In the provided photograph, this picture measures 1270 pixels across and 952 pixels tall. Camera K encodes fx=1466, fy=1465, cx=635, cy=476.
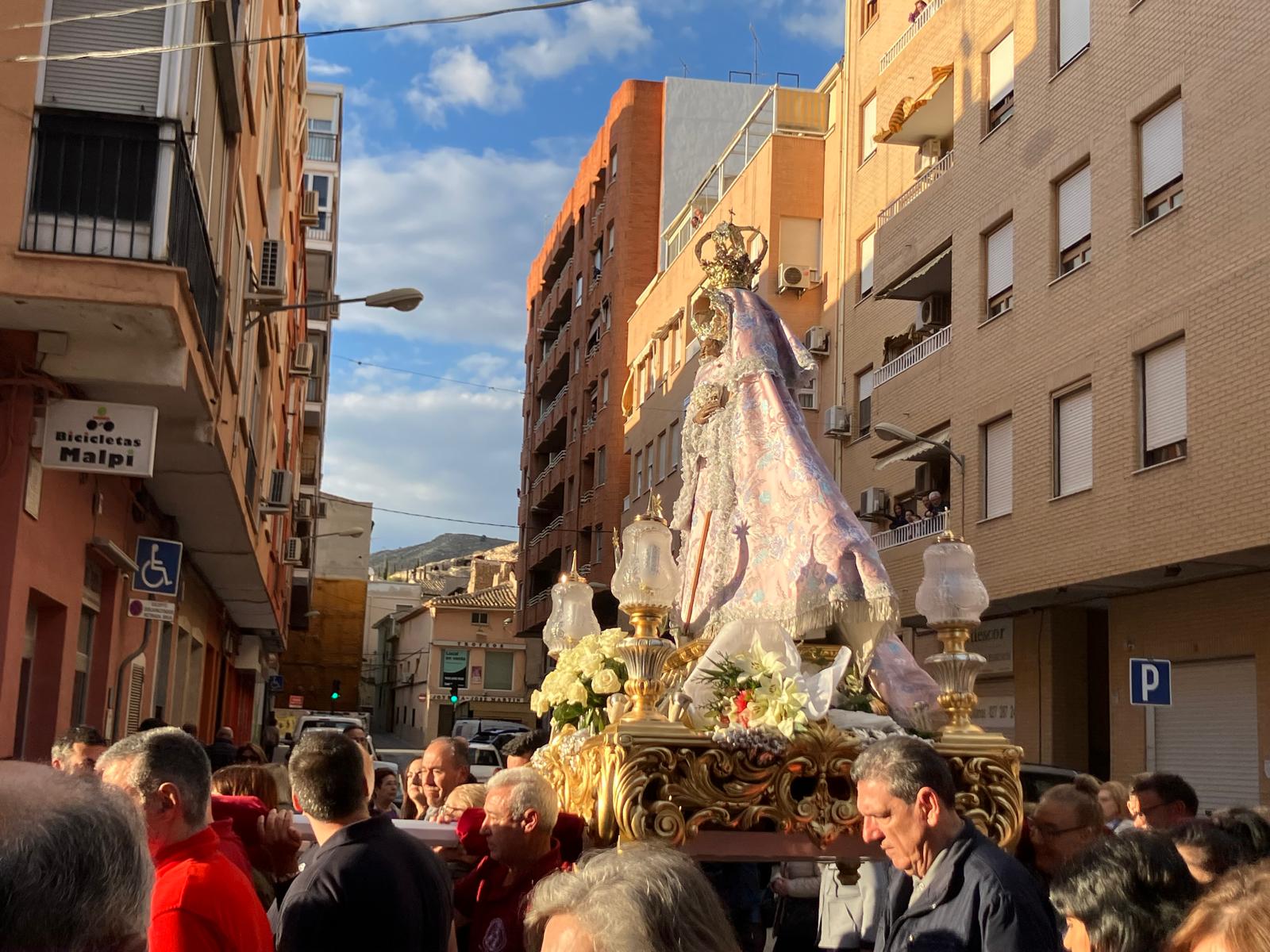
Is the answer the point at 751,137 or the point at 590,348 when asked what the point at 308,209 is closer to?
the point at 751,137

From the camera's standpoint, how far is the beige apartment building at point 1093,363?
1638cm

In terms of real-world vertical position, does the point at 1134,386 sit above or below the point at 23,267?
above

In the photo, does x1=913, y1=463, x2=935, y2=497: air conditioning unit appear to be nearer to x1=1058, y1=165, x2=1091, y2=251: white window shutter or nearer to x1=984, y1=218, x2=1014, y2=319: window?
x1=984, y1=218, x2=1014, y2=319: window

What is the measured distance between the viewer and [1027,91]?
21375 mm

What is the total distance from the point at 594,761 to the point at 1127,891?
228 centimetres

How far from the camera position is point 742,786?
5180 mm

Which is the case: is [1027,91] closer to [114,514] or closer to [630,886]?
[114,514]

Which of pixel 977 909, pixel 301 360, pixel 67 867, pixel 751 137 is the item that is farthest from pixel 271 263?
pixel 67 867

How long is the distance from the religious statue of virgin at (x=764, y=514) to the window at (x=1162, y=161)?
1168cm

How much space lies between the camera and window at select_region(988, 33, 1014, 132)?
22406 mm

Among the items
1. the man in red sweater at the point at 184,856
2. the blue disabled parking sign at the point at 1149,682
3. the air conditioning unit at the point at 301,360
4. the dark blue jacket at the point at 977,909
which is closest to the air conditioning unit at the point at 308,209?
the air conditioning unit at the point at 301,360

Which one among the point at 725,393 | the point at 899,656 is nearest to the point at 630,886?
the point at 899,656

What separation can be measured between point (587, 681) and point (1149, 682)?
1006 cm

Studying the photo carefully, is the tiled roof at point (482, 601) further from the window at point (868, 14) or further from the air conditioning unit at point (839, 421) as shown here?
the window at point (868, 14)
